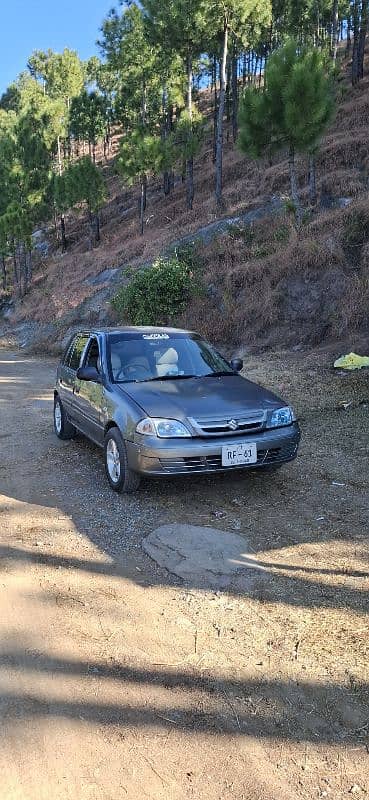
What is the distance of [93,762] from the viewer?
2379mm

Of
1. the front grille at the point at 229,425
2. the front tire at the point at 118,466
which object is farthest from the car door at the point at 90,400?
the front grille at the point at 229,425

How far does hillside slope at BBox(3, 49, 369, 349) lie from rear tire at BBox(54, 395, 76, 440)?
723 cm

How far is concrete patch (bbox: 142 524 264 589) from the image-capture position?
12.8 ft

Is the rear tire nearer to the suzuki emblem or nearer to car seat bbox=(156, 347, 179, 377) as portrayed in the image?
car seat bbox=(156, 347, 179, 377)

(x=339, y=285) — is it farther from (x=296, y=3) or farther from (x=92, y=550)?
(x=296, y=3)

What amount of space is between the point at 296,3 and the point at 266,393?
143 ft

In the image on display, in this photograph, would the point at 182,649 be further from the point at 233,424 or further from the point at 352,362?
the point at 352,362

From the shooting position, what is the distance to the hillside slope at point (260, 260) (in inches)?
575

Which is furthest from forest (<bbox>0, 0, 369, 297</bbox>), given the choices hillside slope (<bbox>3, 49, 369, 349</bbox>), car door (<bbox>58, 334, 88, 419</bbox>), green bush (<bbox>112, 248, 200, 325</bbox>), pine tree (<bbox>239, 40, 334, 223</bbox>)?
car door (<bbox>58, 334, 88, 419</bbox>)

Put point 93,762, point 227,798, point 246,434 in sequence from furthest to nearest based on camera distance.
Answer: point 246,434 < point 93,762 < point 227,798

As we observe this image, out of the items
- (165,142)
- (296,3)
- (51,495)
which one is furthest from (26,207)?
(51,495)

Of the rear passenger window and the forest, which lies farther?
the forest

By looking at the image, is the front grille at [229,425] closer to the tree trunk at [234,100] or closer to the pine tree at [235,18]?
the pine tree at [235,18]

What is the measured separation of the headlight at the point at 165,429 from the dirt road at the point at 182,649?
2.22ft
